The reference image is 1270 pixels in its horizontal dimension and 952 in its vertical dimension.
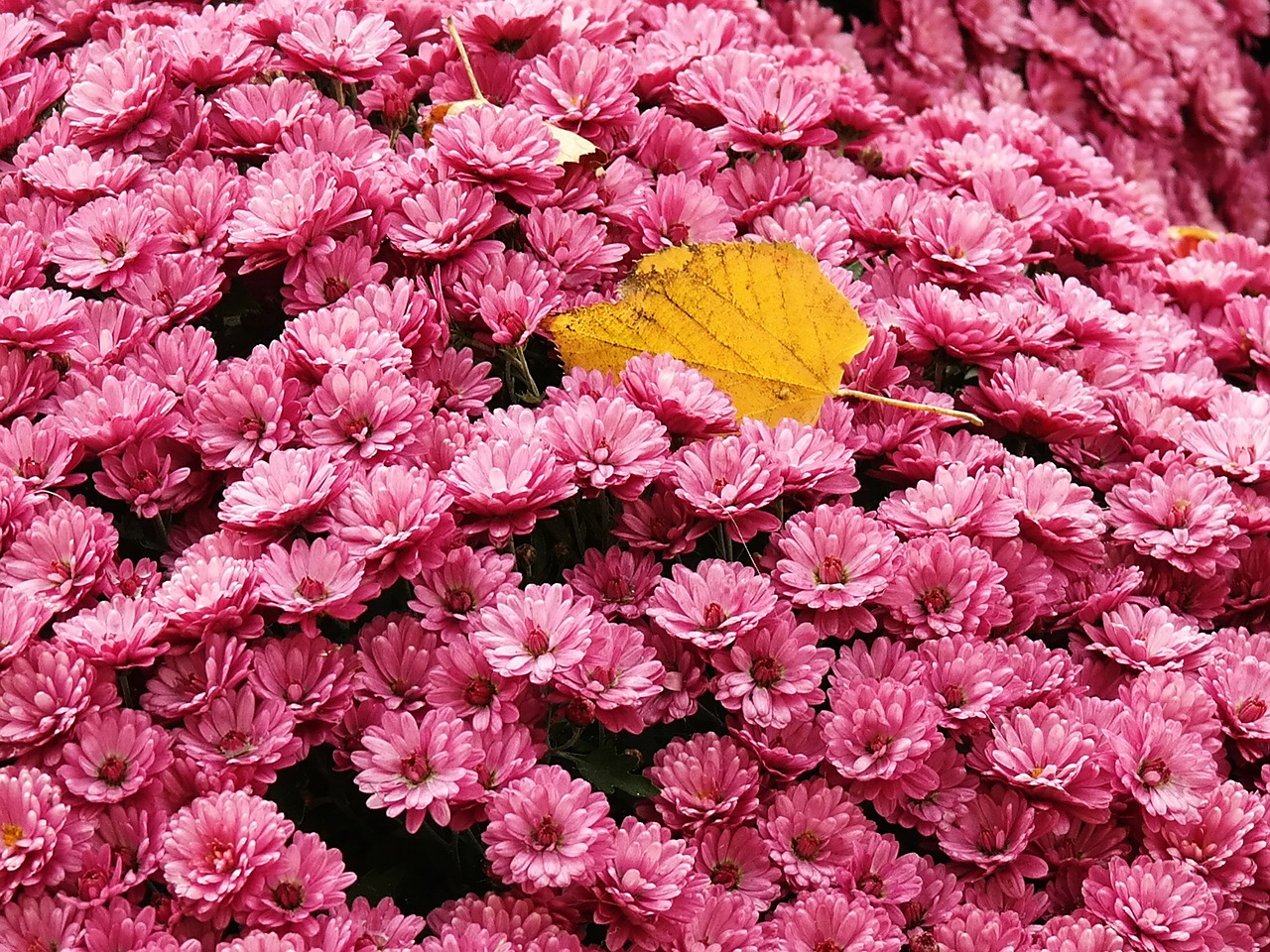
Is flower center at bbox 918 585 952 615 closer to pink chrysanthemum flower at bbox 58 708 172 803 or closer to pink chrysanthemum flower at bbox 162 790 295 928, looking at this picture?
pink chrysanthemum flower at bbox 162 790 295 928

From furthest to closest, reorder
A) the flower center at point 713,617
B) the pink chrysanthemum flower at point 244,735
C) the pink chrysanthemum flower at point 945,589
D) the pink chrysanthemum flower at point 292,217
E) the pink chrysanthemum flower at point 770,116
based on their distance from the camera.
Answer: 1. the pink chrysanthemum flower at point 770,116
2. the pink chrysanthemum flower at point 292,217
3. the pink chrysanthemum flower at point 945,589
4. the flower center at point 713,617
5. the pink chrysanthemum flower at point 244,735

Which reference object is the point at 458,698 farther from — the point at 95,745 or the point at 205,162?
the point at 205,162

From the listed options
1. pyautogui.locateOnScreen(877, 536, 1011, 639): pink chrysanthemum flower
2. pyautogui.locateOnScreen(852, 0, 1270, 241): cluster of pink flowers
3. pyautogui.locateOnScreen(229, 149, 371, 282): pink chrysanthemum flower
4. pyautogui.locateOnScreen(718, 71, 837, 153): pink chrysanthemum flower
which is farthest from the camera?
pyautogui.locateOnScreen(852, 0, 1270, 241): cluster of pink flowers

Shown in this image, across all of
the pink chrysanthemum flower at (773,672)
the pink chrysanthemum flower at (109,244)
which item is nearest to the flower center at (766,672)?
the pink chrysanthemum flower at (773,672)

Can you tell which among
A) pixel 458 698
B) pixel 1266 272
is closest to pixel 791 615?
pixel 458 698

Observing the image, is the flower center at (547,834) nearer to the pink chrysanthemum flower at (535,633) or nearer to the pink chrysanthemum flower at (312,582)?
the pink chrysanthemum flower at (535,633)

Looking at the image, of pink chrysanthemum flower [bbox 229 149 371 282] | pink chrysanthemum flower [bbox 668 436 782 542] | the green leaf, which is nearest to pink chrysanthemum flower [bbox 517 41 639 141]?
pink chrysanthemum flower [bbox 229 149 371 282]
